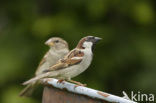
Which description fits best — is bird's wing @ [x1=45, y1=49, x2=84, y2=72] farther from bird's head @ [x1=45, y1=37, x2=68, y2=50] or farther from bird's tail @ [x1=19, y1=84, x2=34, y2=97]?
bird's tail @ [x1=19, y1=84, x2=34, y2=97]

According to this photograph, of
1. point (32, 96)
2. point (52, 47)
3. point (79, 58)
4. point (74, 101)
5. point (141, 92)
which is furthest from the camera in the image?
point (32, 96)

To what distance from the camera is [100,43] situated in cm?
521

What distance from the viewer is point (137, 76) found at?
511cm

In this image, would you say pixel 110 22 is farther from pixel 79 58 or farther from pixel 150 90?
pixel 79 58

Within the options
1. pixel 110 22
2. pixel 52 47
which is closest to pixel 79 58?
pixel 52 47

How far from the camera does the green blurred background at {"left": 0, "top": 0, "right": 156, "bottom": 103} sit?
5027 mm

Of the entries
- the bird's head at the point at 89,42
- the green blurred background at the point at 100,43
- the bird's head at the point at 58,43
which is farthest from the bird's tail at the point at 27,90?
the bird's head at the point at 89,42

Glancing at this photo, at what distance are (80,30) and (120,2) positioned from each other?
1.76 feet

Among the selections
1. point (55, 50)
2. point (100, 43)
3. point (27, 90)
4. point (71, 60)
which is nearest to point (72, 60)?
point (71, 60)

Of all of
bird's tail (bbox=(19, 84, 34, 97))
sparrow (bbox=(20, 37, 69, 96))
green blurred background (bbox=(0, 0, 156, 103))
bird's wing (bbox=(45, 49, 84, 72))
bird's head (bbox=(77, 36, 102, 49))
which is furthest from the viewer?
green blurred background (bbox=(0, 0, 156, 103))

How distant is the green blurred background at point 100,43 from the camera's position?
5.03 metres

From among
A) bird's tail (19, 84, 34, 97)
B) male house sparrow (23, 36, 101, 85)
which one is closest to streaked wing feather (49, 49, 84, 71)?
male house sparrow (23, 36, 101, 85)

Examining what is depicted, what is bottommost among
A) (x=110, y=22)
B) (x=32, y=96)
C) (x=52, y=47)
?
(x=32, y=96)

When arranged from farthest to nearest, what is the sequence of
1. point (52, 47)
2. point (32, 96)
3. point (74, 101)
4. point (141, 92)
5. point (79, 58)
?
point (32, 96), point (141, 92), point (52, 47), point (79, 58), point (74, 101)
